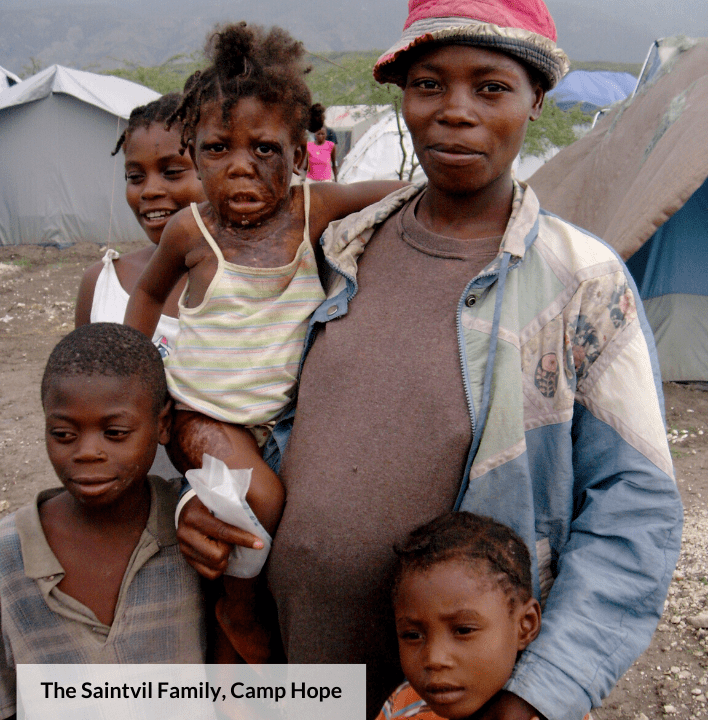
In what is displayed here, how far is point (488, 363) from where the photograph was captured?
149 centimetres

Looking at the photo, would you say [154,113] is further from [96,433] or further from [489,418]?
[489,418]

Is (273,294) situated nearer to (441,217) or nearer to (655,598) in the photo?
(441,217)

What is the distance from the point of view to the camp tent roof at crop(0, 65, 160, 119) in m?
11.9

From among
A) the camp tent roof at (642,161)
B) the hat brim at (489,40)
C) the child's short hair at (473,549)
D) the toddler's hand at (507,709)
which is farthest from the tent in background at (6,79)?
the toddler's hand at (507,709)

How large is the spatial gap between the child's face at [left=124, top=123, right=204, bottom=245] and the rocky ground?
2416mm

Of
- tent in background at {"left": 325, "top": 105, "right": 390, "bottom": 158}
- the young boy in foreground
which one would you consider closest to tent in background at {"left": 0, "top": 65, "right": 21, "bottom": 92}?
tent in background at {"left": 325, "top": 105, "right": 390, "bottom": 158}

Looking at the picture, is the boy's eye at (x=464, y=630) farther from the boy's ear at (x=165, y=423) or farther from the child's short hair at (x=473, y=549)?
the boy's ear at (x=165, y=423)

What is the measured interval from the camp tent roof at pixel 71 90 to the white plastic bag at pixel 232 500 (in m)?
11.8

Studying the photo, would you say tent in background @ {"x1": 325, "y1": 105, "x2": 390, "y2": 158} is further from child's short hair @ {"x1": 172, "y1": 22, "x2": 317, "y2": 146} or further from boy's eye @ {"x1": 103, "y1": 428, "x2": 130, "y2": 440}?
boy's eye @ {"x1": 103, "y1": 428, "x2": 130, "y2": 440}

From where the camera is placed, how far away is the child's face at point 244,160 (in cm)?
182

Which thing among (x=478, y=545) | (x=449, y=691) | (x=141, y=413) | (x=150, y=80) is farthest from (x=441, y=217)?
(x=150, y=80)

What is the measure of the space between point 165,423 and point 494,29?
1223 mm

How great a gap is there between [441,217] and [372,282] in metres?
0.23
